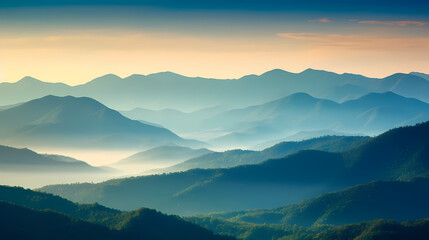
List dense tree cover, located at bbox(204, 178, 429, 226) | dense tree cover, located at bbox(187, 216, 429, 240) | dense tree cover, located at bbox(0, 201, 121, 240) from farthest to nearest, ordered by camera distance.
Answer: dense tree cover, located at bbox(204, 178, 429, 226) → dense tree cover, located at bbox(187, 216, 429, 240) → dense tree cover, located at bbox(0, 201, 121, 240)

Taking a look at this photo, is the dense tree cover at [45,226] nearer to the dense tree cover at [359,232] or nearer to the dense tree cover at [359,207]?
the dense tree cover at [359,232]

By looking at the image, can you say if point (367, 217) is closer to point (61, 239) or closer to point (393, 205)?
point (393, 205)

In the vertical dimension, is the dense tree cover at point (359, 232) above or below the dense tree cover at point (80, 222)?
below

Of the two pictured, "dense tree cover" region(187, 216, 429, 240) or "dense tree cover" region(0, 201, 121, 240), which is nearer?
"dense tree cover" region(0, 201, 121, 240)

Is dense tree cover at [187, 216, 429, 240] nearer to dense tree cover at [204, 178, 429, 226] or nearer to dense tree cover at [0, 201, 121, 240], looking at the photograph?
dense tree cover at [204, 178, 429, 226]

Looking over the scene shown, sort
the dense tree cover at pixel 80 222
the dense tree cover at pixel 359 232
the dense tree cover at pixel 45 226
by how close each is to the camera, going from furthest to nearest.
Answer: the dense tree cover at pixel 359 232
the dense tree cover at pixel 80 222
the dense tree cover at pixel 45 226

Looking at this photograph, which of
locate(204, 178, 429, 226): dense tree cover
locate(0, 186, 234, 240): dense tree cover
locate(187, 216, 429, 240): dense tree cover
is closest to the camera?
locate(0, 186, 234, 240): dense tree cover

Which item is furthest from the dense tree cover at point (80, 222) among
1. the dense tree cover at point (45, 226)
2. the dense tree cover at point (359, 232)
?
the dense tree cover at point (359, 232)

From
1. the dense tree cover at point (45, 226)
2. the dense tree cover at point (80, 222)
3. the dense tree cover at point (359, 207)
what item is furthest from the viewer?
the dense tree cover at point (359, 207)

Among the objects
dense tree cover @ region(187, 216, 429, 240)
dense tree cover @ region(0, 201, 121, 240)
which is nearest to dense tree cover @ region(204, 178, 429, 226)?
dense tree cover @ region(187, 216, 429, 240)
